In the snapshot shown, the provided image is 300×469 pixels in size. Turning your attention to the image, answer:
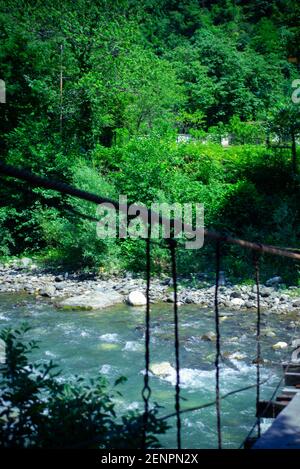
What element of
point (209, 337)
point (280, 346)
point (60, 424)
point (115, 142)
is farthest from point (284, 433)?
point (115, 142)

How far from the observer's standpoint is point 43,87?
53.7 ft

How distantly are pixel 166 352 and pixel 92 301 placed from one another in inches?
112

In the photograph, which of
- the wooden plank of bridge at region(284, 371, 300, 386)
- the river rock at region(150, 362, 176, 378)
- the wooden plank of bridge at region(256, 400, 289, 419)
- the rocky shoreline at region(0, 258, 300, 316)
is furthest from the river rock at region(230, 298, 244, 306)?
the wooden plank of bridge at region(256, 400, 289, 419)

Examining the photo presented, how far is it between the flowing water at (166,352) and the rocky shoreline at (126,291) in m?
0.34

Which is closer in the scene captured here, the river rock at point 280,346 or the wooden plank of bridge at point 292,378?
the wooden plank of bridge at point 292,378

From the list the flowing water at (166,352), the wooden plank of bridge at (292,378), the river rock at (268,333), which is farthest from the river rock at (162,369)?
the wooden plank of bridge at (292,378)

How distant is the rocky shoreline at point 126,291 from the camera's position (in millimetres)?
10188

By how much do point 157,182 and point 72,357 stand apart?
6.60m

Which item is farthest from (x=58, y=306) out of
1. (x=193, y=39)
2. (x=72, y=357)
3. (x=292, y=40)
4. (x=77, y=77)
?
(x=193, y=39)

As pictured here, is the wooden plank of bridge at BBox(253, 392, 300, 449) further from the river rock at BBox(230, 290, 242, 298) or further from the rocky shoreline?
the river rock at BBox(230, 290, 242, 298)

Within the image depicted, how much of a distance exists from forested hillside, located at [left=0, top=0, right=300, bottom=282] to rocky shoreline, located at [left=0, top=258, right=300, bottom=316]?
631 millimetres

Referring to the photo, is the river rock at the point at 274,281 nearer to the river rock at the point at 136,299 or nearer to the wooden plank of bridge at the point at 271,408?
the river rock at the point at 136,299
